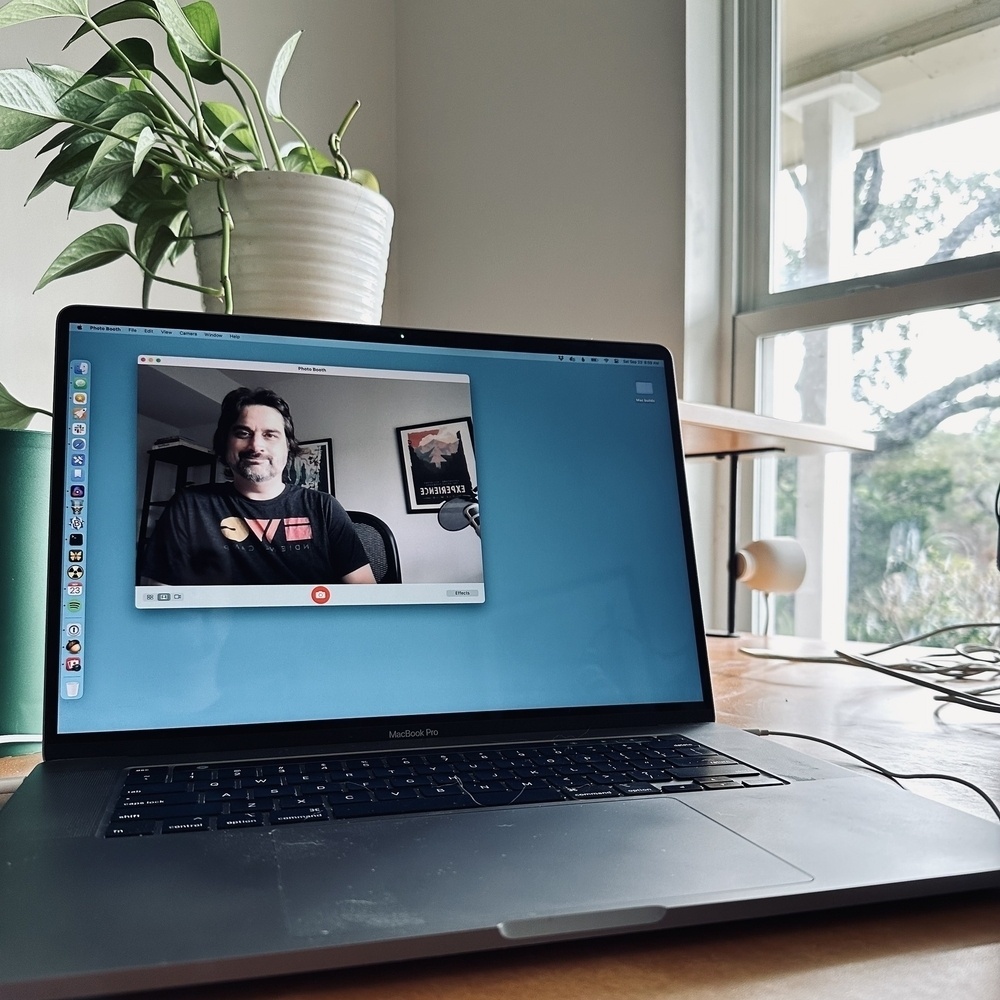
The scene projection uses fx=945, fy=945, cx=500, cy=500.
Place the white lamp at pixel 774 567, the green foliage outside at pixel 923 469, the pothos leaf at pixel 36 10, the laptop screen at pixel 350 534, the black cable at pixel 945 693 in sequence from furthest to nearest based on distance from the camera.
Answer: the green foliage outside at pixel 923 469
the white lamp at pixel 774 567
the black cable at pixel 945 693
the pothos leaf at pixel 36 10
the laptop screen at pixel 350 534

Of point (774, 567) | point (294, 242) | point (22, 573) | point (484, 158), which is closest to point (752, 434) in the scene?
point (774, 567)

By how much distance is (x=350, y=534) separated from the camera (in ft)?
1.81

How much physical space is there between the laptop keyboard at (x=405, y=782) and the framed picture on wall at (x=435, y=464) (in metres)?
0.15

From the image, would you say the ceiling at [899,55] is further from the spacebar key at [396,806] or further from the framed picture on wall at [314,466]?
the spacebar key at [396,806]

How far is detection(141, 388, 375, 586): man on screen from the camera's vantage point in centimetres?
52

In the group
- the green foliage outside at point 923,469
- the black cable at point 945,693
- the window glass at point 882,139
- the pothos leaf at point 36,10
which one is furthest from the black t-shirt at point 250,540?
the window glass at point 882,139

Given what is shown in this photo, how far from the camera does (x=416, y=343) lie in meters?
0.60

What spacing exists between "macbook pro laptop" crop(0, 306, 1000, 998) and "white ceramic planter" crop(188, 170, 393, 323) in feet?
0.51

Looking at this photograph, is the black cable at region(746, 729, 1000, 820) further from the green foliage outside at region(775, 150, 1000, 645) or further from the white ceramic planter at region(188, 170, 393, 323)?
the green foliage outside at region(775, 150, 1000, 645)

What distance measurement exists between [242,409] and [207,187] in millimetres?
262

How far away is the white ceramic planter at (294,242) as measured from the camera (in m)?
0.70

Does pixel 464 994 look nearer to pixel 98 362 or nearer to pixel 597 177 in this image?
pixel 98 362

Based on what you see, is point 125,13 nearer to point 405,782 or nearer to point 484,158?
point 405,782

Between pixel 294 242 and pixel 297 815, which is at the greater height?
pixel 294 242
